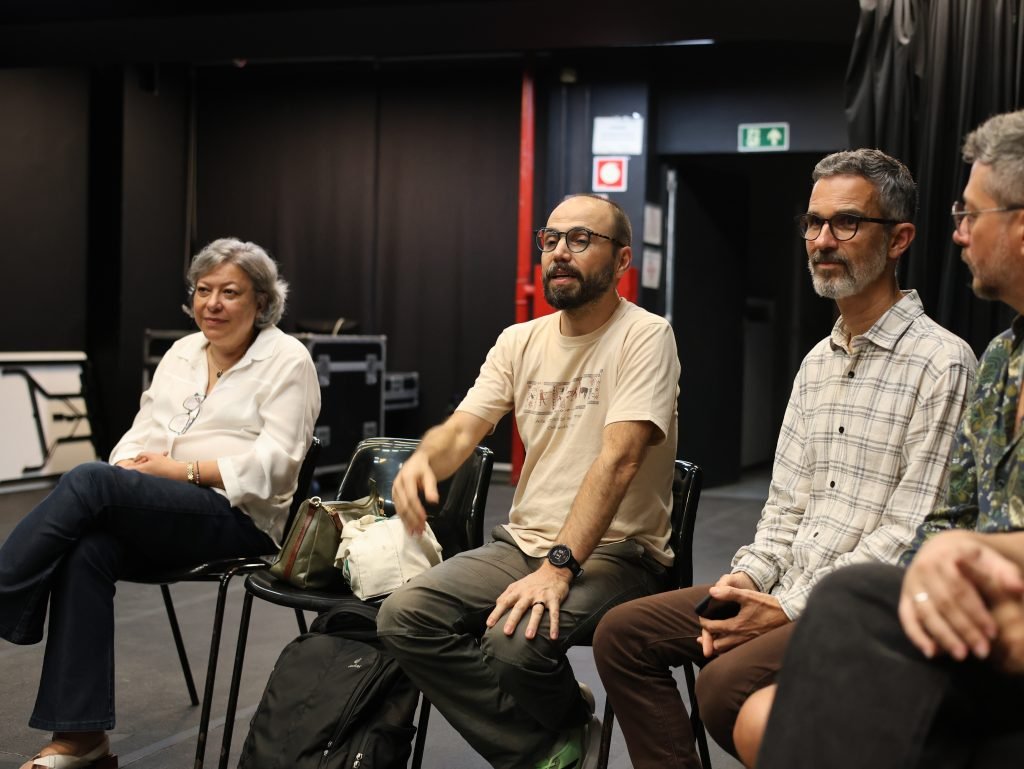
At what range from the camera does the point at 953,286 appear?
362cm

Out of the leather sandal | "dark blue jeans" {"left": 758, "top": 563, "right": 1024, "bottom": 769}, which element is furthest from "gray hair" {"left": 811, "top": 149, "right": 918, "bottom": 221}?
the leather sandal

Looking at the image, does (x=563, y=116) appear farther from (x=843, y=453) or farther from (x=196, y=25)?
(x=843, y=453)

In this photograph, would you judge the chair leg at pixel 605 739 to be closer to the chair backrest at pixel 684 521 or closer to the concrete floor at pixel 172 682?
the chair backrest at pixel 684 521

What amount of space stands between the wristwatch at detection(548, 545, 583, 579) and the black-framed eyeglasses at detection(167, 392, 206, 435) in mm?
1136

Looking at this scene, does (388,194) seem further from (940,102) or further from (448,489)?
(448,489)

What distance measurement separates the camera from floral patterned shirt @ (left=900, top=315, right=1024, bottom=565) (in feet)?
4.85

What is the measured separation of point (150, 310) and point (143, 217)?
668 mm

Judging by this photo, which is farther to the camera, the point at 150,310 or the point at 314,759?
the point at 150,310

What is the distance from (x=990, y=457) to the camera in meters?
1.53

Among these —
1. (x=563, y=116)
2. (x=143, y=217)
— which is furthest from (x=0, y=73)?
(x=563, y=116)

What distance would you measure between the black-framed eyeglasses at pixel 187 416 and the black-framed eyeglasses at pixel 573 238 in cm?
103

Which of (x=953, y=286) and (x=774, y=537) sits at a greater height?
(x=953, y=286)

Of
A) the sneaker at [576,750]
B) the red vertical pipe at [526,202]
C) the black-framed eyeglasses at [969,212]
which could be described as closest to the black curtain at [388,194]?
the red vertical pipe at [526,202]

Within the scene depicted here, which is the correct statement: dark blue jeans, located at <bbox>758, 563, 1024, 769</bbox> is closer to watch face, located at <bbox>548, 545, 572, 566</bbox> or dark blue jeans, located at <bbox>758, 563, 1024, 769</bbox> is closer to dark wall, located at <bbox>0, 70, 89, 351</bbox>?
watch face, located at <bbox>548, 545, 572, 566</bbox>
